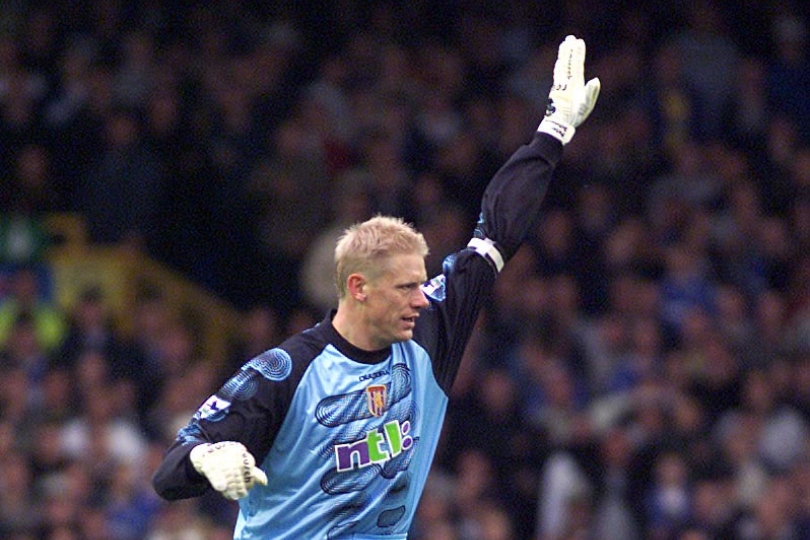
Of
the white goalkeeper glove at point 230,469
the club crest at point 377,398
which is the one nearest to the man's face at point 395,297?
the club crest at point 377,398

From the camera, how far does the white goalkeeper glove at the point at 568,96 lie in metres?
6.01

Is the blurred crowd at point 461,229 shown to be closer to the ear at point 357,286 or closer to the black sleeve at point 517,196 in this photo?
the black sleeve at point 517,196

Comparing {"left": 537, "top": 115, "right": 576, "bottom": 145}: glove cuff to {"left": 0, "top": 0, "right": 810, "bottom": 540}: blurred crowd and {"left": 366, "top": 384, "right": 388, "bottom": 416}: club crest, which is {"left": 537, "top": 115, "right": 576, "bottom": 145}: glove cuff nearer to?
{"left": 366, "top": 384, "right": 388, "bottom": 416}: club crest

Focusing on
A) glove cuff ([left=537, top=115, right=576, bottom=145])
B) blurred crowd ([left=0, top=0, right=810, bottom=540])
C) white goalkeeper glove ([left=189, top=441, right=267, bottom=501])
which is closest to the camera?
white goalkeeper glove ([left=189, top=441, right=267, bottom=501])

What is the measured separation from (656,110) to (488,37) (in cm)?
150

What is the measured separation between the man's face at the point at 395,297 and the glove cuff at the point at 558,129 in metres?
0.87

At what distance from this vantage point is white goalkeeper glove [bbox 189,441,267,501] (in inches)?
189

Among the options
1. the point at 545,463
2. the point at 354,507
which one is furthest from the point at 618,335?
the point at 354,507

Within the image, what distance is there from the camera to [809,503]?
10266 millimetres

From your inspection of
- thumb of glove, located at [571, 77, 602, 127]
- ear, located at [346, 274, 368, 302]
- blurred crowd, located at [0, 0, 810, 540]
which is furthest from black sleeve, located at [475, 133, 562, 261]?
blurred crowd, located at [0, 0, 810, 540]

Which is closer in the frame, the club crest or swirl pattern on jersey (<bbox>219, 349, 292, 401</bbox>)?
swirl pattern on jersey (<bbox>219, 349, 292, 401</bbox>)

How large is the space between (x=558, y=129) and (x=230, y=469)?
1873 mm

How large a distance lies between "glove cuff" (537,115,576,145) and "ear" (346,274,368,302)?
102 cm

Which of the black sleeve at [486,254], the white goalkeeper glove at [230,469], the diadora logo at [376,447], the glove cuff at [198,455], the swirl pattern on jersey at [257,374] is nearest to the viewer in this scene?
the white goalkeeper glove at [230,469]
